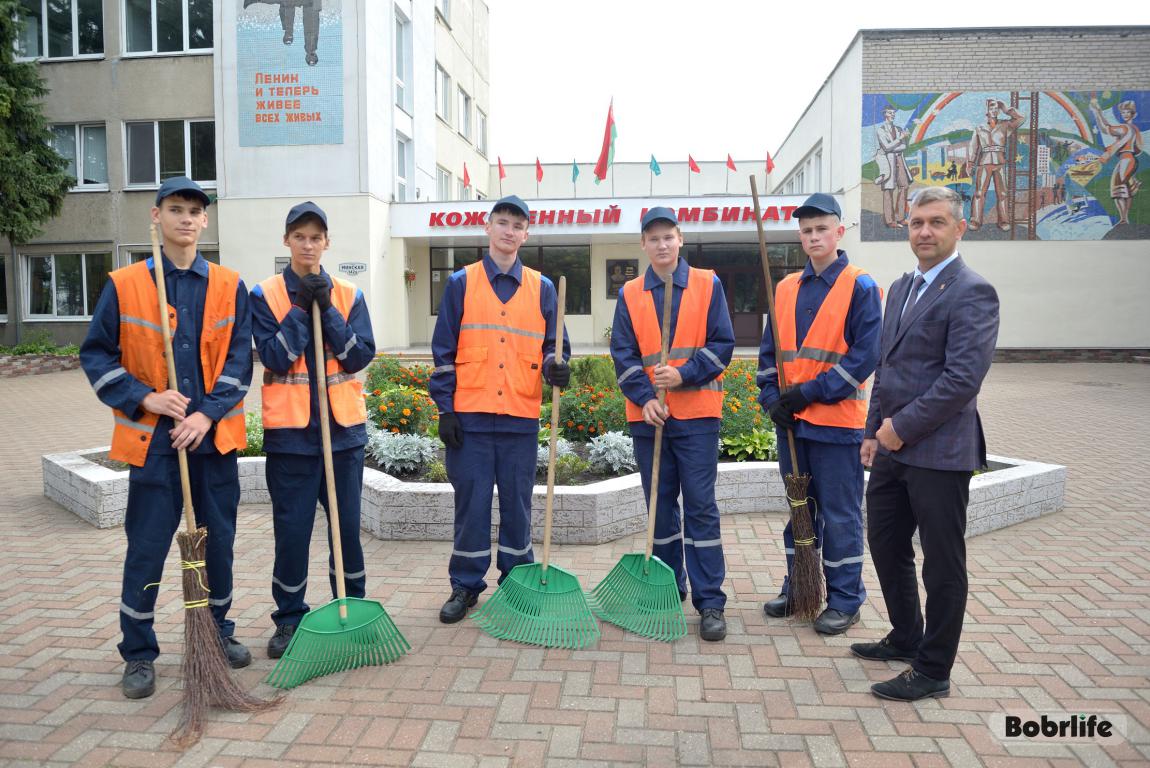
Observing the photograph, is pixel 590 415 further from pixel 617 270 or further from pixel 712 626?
pixel 617 270

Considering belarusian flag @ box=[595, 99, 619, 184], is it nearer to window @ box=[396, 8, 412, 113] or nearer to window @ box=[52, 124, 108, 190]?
window @ box=[396, 8, 412, 113]

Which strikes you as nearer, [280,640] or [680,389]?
[280,640]

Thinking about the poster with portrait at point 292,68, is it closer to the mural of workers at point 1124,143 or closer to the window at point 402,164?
the window at point 402,164

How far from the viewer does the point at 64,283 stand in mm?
22375

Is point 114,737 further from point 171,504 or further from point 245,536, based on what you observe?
point 245,536

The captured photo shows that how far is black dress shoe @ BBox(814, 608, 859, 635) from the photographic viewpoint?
4.03 metres

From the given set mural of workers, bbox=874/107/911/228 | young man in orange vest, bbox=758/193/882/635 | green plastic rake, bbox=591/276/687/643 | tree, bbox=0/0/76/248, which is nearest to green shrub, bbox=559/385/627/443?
green plastic rake, bbox=591/276/687/643

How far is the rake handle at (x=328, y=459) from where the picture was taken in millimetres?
3645

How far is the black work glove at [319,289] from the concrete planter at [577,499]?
6.95 ft

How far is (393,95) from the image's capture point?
70.6 feet

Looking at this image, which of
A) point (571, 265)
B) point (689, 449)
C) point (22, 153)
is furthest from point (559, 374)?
point (571, 265)

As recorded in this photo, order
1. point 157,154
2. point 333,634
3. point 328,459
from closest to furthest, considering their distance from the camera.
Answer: point 333,634, point 328,459, point 157,154

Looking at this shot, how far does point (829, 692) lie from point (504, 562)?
1.78 m

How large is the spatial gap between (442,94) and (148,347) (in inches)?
1000
